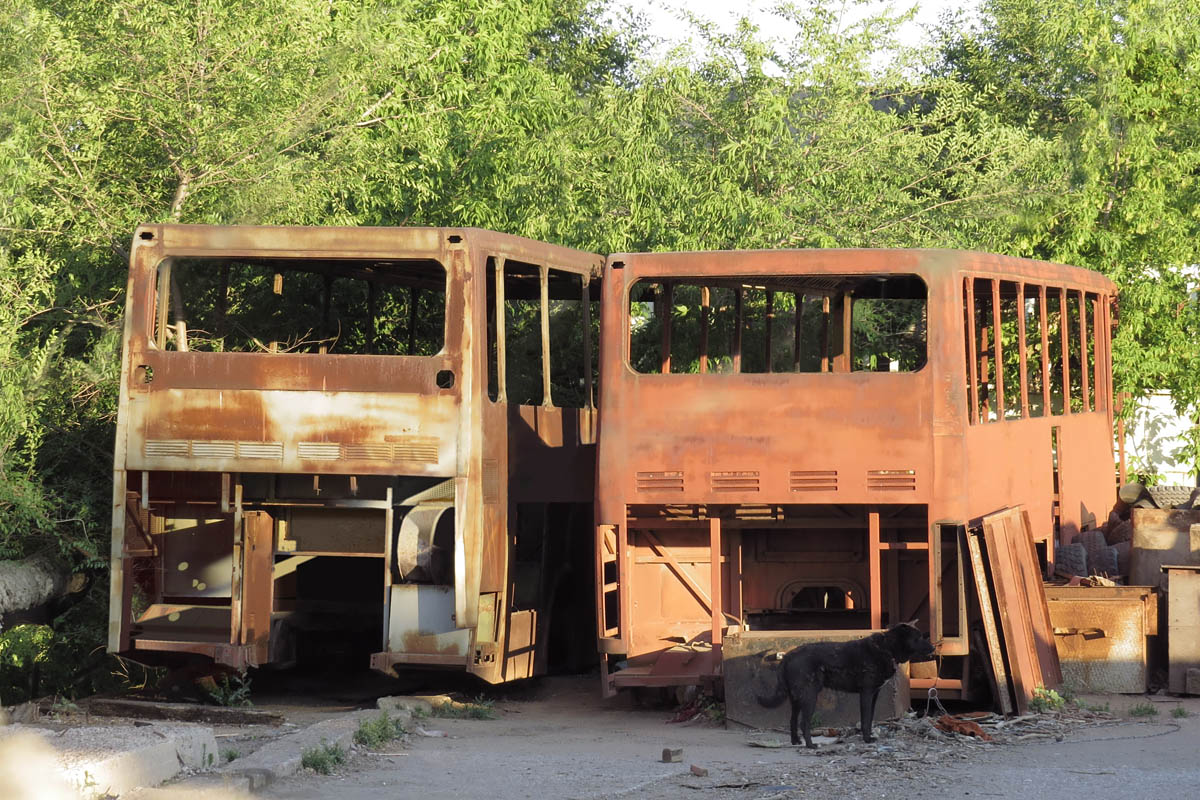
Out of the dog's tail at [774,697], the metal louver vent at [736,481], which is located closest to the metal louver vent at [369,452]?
the metal louver vent at [736,481]

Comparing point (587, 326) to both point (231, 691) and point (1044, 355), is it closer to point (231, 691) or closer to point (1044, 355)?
point (1044, 355)

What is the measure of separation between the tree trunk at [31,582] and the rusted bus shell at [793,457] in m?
5.81

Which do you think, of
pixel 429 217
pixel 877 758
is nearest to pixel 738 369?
pixel 877 758

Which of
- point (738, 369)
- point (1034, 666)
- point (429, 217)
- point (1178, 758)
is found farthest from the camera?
point (429, 217)

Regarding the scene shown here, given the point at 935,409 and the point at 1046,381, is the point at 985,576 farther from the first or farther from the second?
the point at 1046,381

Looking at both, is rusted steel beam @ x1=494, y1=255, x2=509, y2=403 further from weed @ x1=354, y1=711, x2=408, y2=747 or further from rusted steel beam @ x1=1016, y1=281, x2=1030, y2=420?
rusted steel beam @ x1=1016, y1=281, x2=1030, y2=420

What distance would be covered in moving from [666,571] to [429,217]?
687cm

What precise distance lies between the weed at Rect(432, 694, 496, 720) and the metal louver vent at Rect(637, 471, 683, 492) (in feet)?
7.14

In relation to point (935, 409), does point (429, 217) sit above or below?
above

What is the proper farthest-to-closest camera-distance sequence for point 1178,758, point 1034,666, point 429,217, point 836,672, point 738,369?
1. point 429,217
2. point 738,369
3. point 1034,666
4. point 836,672
5. point 1178,758

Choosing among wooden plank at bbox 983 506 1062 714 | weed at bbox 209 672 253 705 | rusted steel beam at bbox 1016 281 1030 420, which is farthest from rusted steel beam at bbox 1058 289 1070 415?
weed at bbox 209 672 253 705

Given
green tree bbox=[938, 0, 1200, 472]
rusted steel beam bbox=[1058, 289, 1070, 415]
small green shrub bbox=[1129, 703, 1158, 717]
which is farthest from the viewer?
green tree bbox=[938, 0, 1200, 472]

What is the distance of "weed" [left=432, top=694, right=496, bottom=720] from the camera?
467 inches

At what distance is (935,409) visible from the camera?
1124 centimetres
